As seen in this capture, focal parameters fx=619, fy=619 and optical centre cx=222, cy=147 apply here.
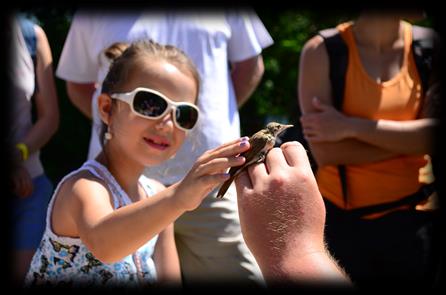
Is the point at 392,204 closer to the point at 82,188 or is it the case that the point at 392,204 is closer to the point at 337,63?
the point at 337,63

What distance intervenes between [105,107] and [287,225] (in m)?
1.58

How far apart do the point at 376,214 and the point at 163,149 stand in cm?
133

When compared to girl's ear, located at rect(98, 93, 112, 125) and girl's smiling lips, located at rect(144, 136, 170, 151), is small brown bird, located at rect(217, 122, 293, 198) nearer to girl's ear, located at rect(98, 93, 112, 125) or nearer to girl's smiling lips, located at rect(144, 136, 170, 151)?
girl's smiling lips, located at rect(144, 136, 170, 151)

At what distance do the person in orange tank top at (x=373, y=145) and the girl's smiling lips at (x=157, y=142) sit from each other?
105 cm

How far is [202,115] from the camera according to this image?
11.3ft

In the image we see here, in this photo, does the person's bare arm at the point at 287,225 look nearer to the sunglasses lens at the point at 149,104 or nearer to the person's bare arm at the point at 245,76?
the sunglasses lens at the point at 149,104

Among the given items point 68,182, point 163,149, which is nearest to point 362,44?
point 163,149

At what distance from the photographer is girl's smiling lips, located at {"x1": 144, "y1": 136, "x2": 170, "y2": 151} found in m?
2.62

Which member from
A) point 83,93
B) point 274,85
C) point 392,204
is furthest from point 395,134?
point 274,85

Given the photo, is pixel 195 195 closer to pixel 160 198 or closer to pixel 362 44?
pixel 160 198

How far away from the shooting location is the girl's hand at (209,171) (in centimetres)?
181

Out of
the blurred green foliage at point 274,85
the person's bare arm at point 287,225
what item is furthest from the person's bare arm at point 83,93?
the blurred green foliage at point 274,85

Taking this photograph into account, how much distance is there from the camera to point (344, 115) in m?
3.38

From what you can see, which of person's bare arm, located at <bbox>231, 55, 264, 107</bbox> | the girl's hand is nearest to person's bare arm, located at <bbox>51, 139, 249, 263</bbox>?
the girl's hand
